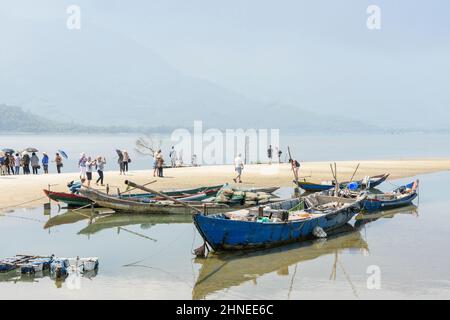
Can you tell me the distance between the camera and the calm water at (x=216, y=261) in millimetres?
15781

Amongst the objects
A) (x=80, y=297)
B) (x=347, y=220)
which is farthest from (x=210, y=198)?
(x=80, y=297)

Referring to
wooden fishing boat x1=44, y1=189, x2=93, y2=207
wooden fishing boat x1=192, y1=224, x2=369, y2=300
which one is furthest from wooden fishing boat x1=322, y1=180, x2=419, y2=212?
wooden fishing boat x1=44, y1=189, x2=93, y2=207

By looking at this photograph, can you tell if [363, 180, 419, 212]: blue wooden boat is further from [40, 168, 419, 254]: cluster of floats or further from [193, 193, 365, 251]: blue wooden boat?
[193, 193, 365, 251]: blue wooden boat

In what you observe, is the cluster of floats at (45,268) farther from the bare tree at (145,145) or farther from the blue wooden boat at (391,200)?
the bare tree at (145,145)

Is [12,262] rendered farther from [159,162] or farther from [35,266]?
[159,162]

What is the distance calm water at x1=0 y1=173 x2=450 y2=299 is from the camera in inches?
621

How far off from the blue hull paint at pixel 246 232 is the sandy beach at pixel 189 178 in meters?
13.4

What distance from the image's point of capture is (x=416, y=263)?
61.1ft

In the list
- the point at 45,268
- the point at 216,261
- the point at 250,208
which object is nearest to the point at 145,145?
the point at 250,208

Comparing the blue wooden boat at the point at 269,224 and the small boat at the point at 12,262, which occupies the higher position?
the blue wooden boat at the point at 269,224

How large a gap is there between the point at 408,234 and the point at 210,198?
10.0 meters

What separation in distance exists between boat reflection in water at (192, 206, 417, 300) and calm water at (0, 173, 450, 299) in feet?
0.09

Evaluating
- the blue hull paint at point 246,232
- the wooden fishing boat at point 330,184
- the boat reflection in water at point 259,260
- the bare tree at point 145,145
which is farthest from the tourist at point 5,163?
the boat reflection in water at point 259,260
